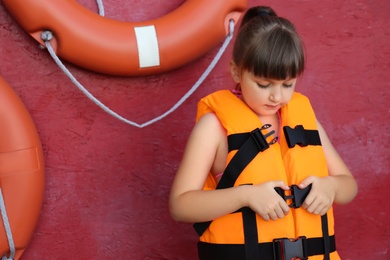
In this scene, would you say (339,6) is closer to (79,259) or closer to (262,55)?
(262,55)

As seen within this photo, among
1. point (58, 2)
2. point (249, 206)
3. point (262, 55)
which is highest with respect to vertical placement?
point (58, 2)

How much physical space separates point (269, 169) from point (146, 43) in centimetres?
49

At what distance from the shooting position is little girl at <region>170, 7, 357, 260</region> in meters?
1.48

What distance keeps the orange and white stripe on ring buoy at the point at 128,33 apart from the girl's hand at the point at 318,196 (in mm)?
509

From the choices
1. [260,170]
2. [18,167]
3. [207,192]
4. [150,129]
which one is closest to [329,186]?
[260,170]

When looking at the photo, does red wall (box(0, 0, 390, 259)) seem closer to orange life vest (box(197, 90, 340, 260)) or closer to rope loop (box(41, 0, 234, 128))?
A: rope loop (box(41, 0, 234, 128))

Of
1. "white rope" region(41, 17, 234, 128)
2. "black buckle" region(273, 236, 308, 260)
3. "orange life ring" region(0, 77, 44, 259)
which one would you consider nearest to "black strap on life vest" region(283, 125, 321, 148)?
"black buckle" region(273, 236, 308, 260)

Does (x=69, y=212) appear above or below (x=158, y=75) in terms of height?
below

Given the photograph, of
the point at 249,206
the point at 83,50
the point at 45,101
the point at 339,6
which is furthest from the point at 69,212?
the point at 339,6

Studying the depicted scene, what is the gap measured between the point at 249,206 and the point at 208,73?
1.77 feet

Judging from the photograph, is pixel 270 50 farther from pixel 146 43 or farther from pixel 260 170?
pixel 146 43

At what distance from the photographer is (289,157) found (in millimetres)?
1576

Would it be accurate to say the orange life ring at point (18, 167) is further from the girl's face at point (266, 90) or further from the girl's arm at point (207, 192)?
the girl's face at point (266, 90)

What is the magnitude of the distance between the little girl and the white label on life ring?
0.84ft
